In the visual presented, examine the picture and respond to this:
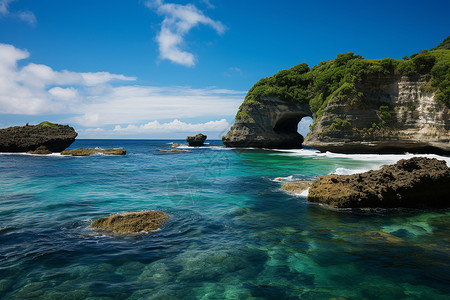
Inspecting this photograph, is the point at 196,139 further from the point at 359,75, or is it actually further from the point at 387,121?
the point at 387,121

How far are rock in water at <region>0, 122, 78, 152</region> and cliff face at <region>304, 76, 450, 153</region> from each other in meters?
43.9

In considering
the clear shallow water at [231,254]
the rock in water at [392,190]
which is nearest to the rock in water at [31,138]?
the clear shallow water at [231,254]

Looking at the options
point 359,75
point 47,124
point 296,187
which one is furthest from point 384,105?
point 47,124

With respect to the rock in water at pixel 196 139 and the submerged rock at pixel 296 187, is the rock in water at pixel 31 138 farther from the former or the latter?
the submerged rock at pixel 296 187

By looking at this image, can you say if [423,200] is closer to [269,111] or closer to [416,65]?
[416,65]

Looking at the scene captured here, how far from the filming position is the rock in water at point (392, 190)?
9.75 meters

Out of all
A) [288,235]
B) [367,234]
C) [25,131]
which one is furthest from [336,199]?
[25,131]

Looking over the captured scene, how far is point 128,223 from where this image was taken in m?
7.64

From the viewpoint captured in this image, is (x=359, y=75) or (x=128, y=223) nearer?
(x=128, y=223)

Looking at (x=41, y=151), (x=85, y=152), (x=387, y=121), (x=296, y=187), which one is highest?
(x=387, y=121)

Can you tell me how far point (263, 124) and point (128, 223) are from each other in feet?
156

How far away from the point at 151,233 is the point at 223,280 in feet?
10.5

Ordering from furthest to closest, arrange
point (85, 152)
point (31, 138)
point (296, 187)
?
point (31, 138)
point (85, 152)
point (296, 187)

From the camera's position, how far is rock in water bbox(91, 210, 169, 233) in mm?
7523
